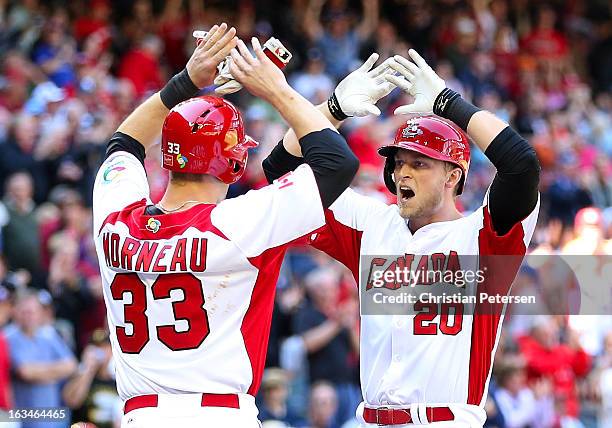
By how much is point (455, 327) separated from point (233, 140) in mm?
1358

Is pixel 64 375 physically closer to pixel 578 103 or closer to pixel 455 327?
pixel 455 327

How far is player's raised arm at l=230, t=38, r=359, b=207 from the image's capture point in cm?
430

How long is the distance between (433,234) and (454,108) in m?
0.62

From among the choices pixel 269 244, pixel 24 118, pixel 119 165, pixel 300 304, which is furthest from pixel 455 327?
pixel 24 118

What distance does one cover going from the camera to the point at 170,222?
14.6 feet

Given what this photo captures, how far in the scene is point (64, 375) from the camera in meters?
8.87

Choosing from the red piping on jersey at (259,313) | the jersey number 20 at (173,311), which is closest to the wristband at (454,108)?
the red piping on jersey at (259,313)

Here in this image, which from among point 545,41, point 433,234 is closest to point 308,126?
point 433,234

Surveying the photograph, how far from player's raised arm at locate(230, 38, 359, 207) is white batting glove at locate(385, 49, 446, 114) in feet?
2.85

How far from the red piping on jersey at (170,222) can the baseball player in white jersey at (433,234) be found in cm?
109

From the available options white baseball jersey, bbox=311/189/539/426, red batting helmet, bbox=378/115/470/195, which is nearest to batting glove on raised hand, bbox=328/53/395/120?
red batting helmet, bbox=378/115/470/195

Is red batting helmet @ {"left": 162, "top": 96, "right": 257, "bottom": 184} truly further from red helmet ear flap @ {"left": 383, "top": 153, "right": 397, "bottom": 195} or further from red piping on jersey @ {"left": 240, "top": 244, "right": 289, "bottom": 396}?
red helmet ear flap @ {"left": 383, "top": 153, "right": 397, "bottom": 195}

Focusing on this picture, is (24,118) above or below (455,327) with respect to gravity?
above

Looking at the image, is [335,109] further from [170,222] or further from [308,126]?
[170,222]
